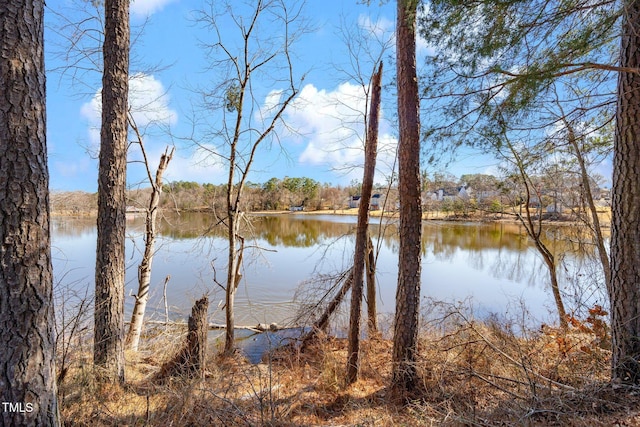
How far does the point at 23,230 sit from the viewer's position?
1.74 m

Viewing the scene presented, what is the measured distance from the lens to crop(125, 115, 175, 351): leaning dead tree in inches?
215

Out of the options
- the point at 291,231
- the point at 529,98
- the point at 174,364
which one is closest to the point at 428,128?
the point at 529,98

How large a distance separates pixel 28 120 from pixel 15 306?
1.04 m

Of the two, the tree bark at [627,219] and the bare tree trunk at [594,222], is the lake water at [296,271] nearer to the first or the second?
the bare tree trunk at [594,222]

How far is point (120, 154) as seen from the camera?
11.3ft

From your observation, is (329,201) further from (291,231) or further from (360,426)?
(360,426)

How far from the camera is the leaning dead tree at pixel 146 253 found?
5.46 m

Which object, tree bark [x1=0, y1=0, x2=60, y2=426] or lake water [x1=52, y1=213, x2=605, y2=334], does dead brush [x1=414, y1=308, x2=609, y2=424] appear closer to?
lake water [x1=52, y1=213, x2=605, y2=334]

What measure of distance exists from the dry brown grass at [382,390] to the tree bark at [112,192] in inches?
16.5

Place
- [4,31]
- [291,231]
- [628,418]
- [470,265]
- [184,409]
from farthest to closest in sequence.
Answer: [291,231] → [470,265] → [184,409] → [628,418] → [4,31]

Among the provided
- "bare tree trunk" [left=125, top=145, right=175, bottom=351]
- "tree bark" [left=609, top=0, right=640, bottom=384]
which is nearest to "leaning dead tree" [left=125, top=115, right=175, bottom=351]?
"bare tree trunk" [left=125, top=145, right=175, bottom=351]

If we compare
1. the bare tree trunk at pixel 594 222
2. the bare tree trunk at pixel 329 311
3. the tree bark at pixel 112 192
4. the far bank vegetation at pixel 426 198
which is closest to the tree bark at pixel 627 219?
the far bank vegetation at pixel 426 198

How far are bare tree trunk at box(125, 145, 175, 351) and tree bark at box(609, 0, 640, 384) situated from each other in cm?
631

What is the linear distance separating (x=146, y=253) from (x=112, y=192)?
275 centimetres
